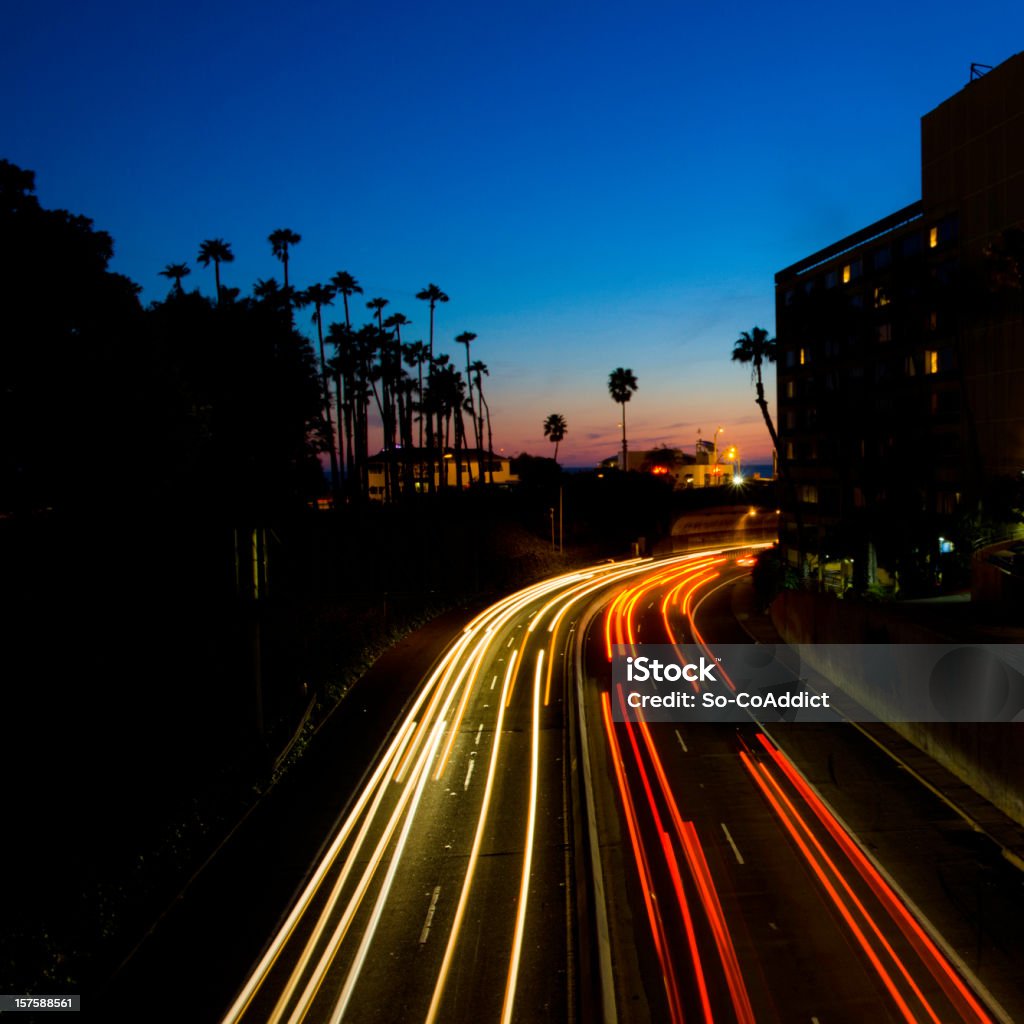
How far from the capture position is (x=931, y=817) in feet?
56.9

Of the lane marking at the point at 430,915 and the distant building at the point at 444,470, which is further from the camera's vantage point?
the distant building at the point at 444,470

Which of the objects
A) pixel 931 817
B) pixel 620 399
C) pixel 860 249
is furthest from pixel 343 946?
pixel 620 399

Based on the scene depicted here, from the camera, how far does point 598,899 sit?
13938 mm

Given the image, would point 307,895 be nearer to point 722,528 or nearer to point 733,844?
point 733,844

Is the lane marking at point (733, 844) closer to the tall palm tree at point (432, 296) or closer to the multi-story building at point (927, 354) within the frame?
the multi-story building at point (927, 354)

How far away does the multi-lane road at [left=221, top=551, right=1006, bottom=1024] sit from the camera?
11359mm

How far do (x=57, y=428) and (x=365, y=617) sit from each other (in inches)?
860

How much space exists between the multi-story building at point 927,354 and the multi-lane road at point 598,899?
80.8 ft

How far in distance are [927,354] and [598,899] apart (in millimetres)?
44928

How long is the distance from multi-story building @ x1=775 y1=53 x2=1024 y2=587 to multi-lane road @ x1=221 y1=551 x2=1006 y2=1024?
80.8 feet

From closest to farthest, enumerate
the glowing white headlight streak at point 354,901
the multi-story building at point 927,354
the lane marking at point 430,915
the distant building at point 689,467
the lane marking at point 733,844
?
1. the glowing white headlight streak at point 354,901
2. the lane marking at point 430,915
3. the lane marking at point 733,844
4. the multi-story building at point 927,354
5. the distant building at point 689,467

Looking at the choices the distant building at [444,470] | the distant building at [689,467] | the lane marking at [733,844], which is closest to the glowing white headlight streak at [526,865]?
the lane marking at [733,844]

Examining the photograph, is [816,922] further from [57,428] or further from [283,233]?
[283,233]

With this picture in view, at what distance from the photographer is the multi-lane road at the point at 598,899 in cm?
1136
